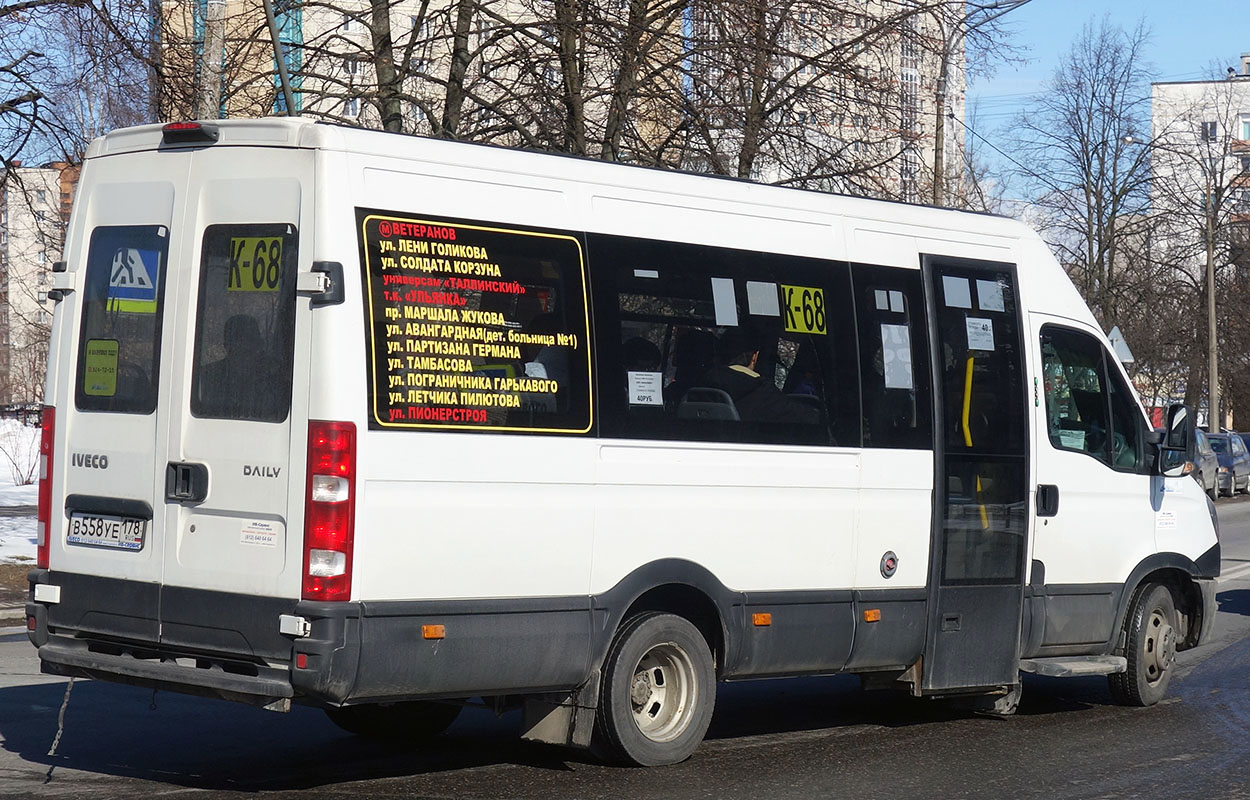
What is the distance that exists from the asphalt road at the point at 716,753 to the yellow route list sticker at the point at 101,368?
1.38 m

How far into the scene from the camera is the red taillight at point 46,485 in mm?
7293

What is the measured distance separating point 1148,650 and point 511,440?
5154 mm

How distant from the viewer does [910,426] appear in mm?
8664

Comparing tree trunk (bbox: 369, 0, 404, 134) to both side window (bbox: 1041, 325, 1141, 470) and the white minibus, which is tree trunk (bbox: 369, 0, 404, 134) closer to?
side window (bbox: 1041, 325, 1141, 470)

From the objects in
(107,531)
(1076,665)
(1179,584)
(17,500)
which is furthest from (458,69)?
(17,500)

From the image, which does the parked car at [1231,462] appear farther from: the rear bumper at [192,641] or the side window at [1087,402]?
the rear bumper at [192,641]

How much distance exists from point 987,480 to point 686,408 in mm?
2292

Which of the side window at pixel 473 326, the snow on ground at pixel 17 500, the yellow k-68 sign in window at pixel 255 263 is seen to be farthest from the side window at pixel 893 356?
the snow on ground at pixel 17 500

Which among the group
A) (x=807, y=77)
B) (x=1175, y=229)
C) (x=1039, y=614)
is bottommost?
(x=1039, y=614)

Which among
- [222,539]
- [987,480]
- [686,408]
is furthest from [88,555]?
[987,480]

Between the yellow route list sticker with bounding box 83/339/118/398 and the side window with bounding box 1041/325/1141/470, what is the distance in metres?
5.23

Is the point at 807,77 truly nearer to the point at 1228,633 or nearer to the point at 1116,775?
the point at 1228,633

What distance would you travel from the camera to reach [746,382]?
788 centimetres

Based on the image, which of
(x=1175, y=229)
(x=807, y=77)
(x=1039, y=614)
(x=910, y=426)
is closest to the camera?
(x=910, y=426)
